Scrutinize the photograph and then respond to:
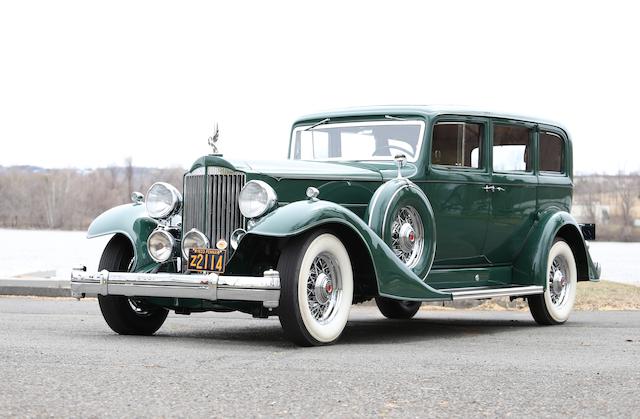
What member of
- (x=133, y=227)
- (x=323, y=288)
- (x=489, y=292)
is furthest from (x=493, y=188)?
(x=133, y=227)

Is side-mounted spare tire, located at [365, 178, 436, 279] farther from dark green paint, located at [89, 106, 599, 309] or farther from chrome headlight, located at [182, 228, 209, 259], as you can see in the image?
chrome headlight, located at [182, 228, 209, 259]

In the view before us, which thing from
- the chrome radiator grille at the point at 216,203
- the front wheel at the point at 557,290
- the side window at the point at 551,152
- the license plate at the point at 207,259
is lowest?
the front wheel at the point at 557,290

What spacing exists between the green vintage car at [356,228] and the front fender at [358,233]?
1cm

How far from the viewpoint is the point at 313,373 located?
6.53m

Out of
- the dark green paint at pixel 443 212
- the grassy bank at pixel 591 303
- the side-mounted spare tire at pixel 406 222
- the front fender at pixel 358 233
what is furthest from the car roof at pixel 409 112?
the grassy bank at pixel 591 303

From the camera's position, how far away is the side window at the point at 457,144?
10547 millimetres

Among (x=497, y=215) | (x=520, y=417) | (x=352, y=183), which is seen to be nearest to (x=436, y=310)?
(x=497, y=215)

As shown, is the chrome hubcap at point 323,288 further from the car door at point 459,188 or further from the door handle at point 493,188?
the door handle at point 493,188

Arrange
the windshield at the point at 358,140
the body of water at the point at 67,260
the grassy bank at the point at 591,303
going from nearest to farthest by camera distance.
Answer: the windshield at the point at 358,140
the grassy bank at the point at 591,303
the body of water at the point at 67,260

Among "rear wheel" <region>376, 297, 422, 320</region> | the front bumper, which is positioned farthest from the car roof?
the front bumper

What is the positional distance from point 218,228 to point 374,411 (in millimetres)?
3945

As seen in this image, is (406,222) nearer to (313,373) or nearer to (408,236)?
(408,236)

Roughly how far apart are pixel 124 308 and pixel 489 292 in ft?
12.3

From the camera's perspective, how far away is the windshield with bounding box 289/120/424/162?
10.5m
